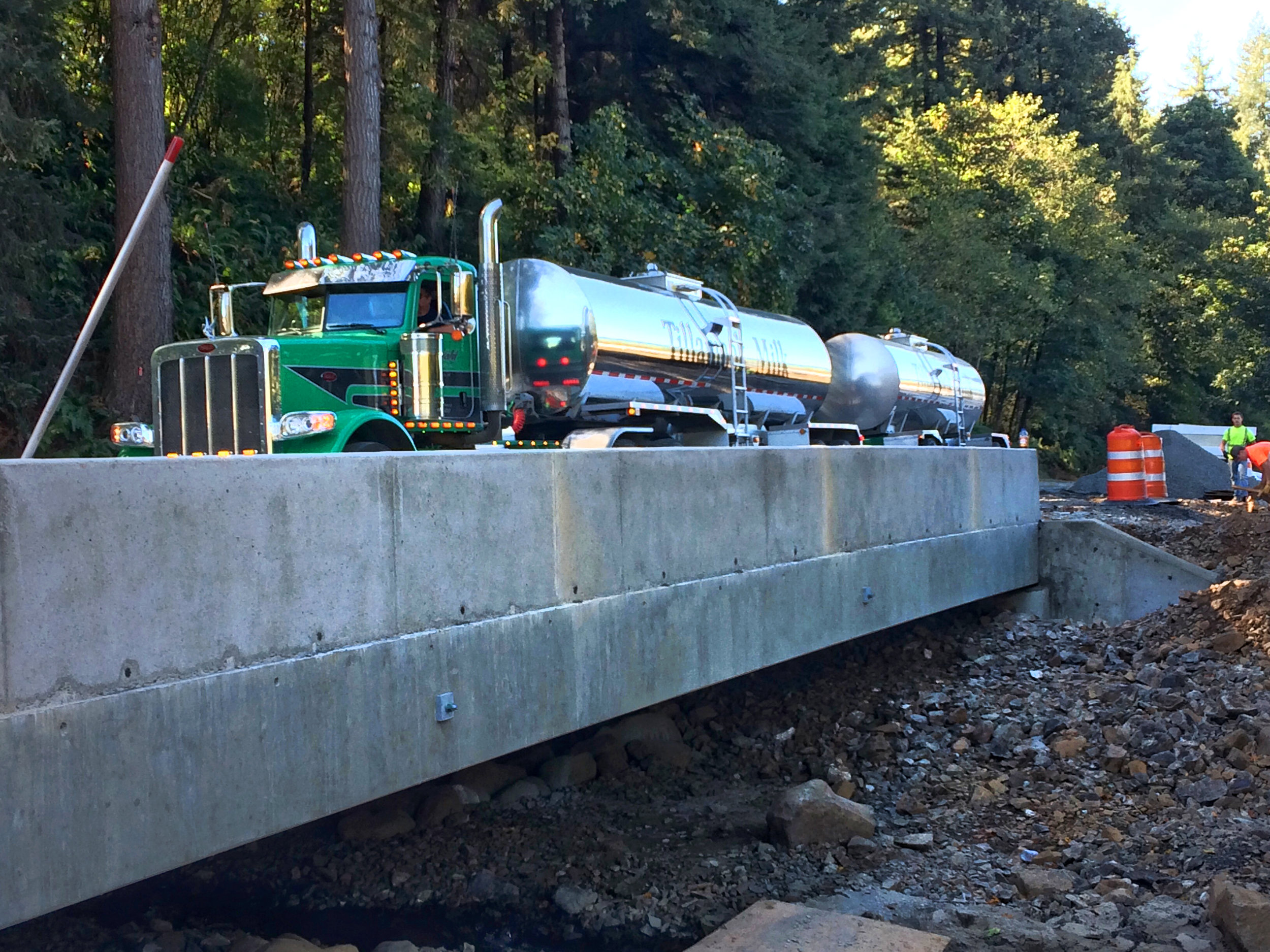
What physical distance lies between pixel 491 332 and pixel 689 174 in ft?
51.3

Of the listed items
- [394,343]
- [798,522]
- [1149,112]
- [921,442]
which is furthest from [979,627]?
[1149,112]

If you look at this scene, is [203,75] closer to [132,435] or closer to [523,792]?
[132,435]

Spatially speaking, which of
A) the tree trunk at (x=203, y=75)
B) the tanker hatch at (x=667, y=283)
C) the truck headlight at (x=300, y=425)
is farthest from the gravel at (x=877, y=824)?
the tree trunk at (x=203, y=75)

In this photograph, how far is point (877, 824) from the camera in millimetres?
8477

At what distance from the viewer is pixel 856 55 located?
36.0m

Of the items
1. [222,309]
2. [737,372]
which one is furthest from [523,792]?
[737,372]

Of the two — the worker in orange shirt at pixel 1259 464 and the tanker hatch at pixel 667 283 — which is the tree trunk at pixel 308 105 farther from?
the worker in orange shirt at pixel 1259 464

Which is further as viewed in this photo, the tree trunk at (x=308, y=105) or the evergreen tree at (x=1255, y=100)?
the evergreen tree at (x=1255, y=100)

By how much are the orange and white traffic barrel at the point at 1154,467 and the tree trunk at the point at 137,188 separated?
1459cm

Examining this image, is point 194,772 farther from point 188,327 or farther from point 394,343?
point 188,327

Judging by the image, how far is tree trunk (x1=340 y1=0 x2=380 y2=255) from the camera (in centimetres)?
1764

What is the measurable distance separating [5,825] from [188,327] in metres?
15.5

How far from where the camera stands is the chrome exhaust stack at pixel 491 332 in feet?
38.7

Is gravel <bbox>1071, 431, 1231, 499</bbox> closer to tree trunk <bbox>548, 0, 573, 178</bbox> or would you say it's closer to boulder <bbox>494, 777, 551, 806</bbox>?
tree trunk <bbox>548, 0, 573, 178</bbox>
